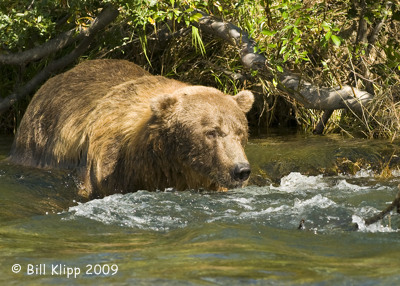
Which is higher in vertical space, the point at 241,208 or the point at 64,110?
the point at 64,110

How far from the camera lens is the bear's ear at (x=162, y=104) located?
19.6 ft

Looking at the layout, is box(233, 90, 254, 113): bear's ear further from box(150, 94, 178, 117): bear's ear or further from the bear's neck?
the bear's neck

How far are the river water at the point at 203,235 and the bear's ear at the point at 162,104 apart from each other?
0.65m

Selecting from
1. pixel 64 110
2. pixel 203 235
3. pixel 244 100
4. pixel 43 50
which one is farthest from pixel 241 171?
pixel 43 50

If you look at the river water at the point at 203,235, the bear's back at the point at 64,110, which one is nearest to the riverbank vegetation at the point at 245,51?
the bear's back at the point at 64,110

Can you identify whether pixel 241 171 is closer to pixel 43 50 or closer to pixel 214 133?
pixel 214 133

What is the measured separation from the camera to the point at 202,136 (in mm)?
5938

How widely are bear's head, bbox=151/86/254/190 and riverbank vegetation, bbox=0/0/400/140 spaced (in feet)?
4.48

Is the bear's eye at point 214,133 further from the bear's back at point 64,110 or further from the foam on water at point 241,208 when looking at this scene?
the bear's back at point 64,110

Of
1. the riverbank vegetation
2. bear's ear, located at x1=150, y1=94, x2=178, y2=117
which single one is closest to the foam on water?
bear's ear, located at x1=150, y1=94, x2=178, y2=117

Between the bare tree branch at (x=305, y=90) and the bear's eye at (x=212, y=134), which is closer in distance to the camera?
the bear's eye at (x=212, y=134)

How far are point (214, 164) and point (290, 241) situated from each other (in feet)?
5.68

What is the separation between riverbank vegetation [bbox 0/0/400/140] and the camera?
7.79m

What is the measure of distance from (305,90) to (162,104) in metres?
2.66
